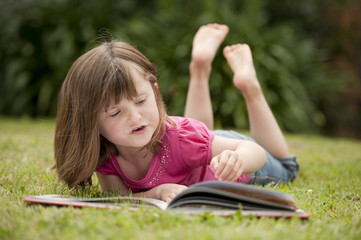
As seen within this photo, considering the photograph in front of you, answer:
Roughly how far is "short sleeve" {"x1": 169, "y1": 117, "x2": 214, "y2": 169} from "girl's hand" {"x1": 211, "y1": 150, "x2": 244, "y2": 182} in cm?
39

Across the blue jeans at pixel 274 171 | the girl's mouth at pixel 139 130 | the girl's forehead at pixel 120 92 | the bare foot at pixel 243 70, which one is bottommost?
the blue jeans at pixel 274 171

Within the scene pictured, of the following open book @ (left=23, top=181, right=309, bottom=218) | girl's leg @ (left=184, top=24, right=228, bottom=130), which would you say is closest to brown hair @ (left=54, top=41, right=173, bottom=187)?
open book @ (left=23, top=181, right=309, bottom=218)

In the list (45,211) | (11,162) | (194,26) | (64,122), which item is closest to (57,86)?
(194,26)

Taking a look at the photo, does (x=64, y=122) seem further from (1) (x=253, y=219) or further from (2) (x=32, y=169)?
(1) (x=253, y=219)

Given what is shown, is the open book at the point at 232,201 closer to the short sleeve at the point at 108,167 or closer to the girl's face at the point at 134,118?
the girl's face at the point at 134,118

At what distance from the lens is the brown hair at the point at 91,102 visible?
6.53ft

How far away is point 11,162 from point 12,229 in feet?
5.42

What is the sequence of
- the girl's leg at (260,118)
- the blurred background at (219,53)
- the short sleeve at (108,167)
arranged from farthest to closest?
1. the blurred background at (219,53)
2. the girl's leg at (260,118)
3. the short sleeve at (108,167)

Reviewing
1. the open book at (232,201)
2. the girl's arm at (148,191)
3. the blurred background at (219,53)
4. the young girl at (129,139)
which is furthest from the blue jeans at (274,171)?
the blurred background at (219,53)

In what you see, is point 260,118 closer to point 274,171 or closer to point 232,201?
point 274,171

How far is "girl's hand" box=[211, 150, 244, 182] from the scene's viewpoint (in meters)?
1.75

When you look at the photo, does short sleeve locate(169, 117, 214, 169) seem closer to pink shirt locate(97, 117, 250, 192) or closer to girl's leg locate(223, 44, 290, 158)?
pink shirt locate(97, 117, 250, 192)

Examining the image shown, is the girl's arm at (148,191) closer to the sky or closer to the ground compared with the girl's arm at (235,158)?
closer to the ground

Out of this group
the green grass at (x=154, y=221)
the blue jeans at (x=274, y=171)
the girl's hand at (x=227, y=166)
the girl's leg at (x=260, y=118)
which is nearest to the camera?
the green grass at (x=154, y=221)
